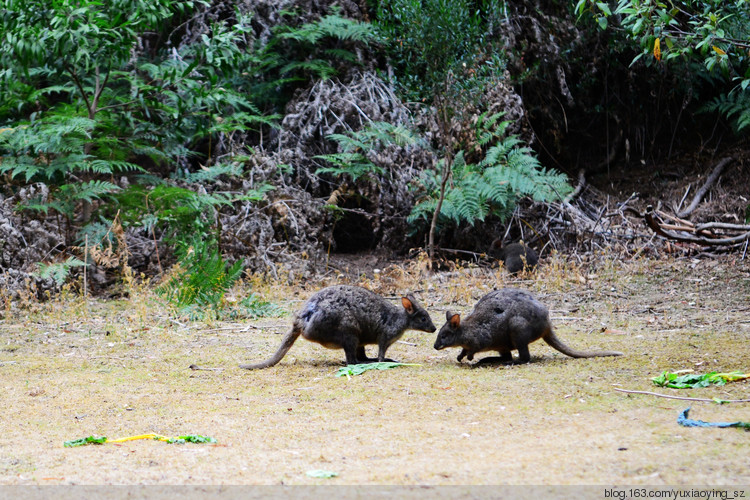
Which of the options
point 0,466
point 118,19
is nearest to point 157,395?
point 0,466

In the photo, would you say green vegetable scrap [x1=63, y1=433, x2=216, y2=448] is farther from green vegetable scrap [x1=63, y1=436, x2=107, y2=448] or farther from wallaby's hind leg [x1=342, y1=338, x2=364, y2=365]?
wallaby's hind leg [x1=342, y1=338, x2=364, y2=365]

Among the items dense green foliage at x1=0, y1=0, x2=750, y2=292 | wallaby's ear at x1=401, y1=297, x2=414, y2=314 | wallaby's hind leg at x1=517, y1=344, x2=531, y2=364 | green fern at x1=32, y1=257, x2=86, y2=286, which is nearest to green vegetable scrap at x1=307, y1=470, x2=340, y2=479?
wallaby's hind leg at x1=517, y1=344, x2=531, y2=364

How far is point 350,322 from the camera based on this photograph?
249 inches

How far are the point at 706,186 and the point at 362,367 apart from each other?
10142mm

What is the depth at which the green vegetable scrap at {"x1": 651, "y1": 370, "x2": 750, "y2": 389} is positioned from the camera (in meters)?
5.01

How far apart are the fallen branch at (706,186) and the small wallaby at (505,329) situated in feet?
25.9

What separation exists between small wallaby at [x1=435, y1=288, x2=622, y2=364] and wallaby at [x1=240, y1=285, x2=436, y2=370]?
42cm

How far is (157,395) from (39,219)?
6282mm

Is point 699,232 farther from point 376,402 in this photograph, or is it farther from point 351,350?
point 376,402

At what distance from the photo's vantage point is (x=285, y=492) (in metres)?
3.19

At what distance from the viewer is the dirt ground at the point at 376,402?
3521 mm

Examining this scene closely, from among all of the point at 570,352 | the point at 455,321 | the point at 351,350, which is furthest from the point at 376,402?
the point at 570,352

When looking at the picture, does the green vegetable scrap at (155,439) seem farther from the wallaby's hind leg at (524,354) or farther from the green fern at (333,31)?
the green fern at (333,31)

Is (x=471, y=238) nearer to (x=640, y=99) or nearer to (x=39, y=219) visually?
(x=640, y=99)
